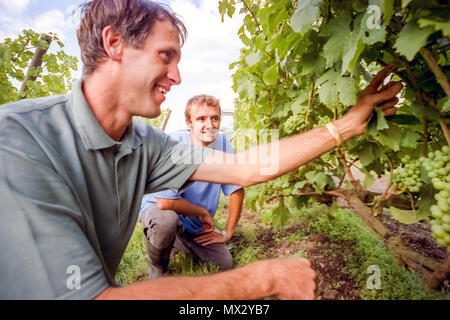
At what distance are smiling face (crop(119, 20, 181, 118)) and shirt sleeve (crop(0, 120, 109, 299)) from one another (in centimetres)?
74

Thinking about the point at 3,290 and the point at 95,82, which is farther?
the point at 95,82

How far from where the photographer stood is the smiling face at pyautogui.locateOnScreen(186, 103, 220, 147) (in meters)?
3.30

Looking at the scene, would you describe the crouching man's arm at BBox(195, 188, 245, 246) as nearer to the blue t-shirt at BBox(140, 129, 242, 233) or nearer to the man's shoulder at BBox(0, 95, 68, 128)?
the blue t-shirt at BBox(140, 129, 242, 233)

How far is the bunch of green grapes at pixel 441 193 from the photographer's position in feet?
3.48

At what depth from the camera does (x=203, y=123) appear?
332 cm

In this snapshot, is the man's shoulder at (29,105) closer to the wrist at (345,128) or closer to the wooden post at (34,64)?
the wrist at (345,128)

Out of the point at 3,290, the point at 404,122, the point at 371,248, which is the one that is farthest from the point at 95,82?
the point at 371,248

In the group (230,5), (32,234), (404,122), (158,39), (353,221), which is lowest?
(353,221)

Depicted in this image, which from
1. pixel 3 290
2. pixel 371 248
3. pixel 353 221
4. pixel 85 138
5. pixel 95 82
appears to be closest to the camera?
pixel 3 290

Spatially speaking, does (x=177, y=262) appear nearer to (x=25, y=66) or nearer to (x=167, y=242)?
(x=167, y=242)

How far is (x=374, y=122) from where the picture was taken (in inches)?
53.2

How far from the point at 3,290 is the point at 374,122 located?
1807 millimetres

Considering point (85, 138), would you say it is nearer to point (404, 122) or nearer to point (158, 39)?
point (158, 39)

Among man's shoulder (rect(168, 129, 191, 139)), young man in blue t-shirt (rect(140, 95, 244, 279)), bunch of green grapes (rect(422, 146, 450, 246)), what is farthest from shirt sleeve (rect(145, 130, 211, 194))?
man's shoulder (rect(168, 129, 191, 139))
